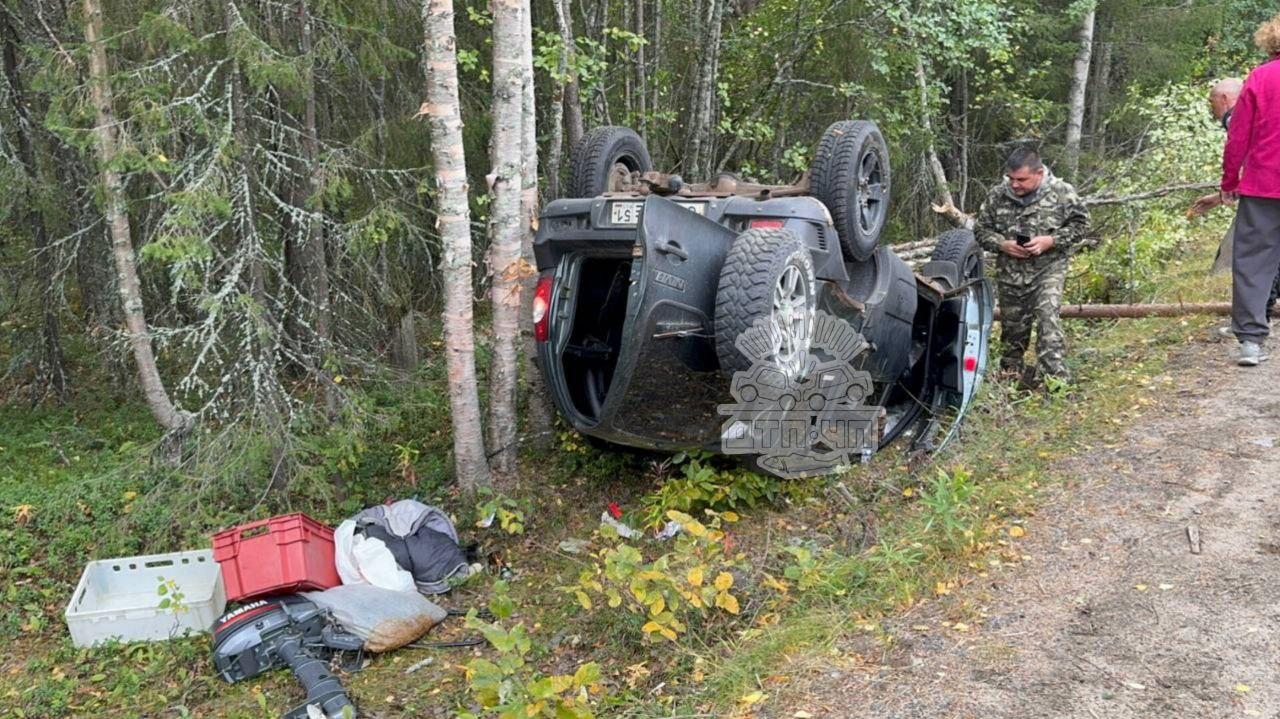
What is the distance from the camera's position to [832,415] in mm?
5680

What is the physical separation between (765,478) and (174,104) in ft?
14.8

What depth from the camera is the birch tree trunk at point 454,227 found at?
559cm

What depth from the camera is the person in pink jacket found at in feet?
18.0

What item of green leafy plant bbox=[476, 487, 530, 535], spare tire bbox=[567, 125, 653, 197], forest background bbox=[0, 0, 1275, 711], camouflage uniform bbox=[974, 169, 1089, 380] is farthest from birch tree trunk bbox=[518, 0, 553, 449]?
camouflage uniform bbox=[974, 169, 1089, 380]

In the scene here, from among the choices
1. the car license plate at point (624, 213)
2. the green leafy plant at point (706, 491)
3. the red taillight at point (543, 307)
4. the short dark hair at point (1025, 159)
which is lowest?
the green leafy plant at point (706, 491)

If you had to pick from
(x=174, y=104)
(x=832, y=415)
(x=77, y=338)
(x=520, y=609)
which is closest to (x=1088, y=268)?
(x=832, y=415)

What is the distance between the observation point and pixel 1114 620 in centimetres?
361

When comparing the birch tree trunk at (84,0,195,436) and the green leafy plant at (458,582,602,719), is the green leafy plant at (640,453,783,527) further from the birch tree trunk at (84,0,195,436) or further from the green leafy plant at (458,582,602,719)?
the birch tree trunk at (84,0,195,436)

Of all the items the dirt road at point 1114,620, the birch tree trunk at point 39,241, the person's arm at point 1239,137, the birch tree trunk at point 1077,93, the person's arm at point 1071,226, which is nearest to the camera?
the dirt road at point 1114,620

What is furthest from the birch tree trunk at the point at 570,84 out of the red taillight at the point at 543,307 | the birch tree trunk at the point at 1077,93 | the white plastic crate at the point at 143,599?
the birch tree trunk at the point at 1077,93

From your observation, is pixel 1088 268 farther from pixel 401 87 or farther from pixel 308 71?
pixel 308 71

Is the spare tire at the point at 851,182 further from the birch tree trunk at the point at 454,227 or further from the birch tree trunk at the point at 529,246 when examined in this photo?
the birch tree trunk at the point at 454,227

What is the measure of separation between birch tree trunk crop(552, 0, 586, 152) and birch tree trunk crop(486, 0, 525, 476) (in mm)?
1619

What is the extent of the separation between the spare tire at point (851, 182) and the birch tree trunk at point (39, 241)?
6.73m
